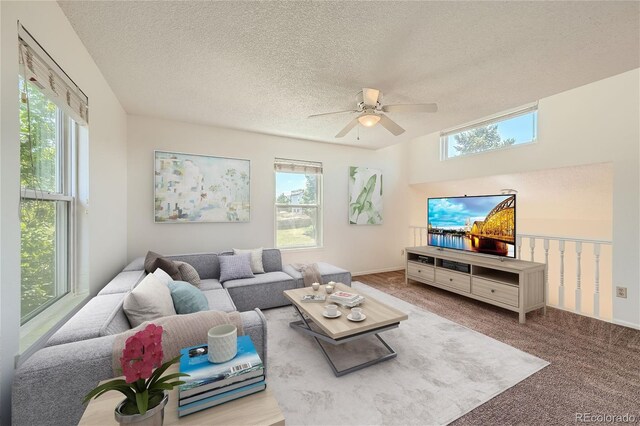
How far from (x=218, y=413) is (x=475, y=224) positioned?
3.64m

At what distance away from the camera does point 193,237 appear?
355cm

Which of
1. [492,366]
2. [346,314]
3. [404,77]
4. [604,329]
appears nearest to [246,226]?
[346,314]

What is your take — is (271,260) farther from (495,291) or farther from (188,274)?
(495,291)

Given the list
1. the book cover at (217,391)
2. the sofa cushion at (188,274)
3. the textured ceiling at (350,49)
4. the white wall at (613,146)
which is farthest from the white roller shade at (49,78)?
the white wall at (613,146)

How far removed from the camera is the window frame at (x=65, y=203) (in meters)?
1.71

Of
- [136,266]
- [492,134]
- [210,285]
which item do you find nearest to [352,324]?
[210,285]

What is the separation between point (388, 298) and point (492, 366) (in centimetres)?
161

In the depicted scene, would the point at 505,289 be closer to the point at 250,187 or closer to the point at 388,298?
the point at 388,298

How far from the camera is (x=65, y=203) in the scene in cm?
180

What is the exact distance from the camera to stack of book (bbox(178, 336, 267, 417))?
84cm

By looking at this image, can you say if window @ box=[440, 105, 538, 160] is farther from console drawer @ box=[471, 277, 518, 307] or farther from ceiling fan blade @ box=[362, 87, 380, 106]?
ceiling fan blade @ box=[362, 87, 380, 106]

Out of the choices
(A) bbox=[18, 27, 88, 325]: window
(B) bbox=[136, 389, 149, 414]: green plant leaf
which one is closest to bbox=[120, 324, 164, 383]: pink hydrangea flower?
(B) bbox=[136, 389, 149, 414]: green plant leaf

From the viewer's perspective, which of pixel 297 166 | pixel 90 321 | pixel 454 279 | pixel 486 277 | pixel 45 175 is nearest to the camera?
pixel 90 321

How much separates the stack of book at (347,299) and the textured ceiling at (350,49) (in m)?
2.03
